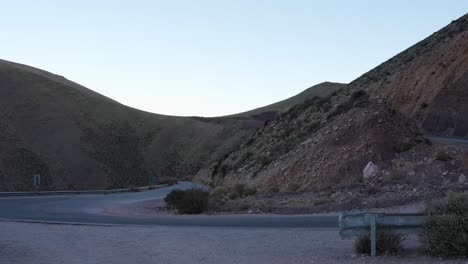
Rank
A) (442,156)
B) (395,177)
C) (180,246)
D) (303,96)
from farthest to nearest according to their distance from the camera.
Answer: (303,96)
(442,156)
(395,177)
(180,246)

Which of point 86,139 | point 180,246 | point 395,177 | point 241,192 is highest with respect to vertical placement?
point 86,139

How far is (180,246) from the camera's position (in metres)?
15.1

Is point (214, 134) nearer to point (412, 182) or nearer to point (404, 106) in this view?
point (404, 106)

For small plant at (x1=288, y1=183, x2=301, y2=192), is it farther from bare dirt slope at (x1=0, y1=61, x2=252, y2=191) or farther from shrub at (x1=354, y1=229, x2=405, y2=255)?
bare dirt slope at (x1=0, y1=61, x2=252, y2=191)

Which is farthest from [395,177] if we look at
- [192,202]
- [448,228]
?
[448,228]

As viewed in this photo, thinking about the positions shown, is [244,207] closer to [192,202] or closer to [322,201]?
[192,202]

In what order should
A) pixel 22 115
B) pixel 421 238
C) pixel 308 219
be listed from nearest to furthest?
pixel 421 238, pixel 308 219, pixel 22 115

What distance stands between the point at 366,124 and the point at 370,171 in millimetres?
5308

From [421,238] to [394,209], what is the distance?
378 inches

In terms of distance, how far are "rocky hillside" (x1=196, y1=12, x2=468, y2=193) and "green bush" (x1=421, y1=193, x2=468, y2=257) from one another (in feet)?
56.2

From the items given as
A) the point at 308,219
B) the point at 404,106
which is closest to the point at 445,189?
the point at 308,219

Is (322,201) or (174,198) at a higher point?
(174,198)

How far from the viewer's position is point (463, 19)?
6406cm

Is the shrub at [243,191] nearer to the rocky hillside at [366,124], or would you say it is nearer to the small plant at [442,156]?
the rocky hillside at [366,124]
